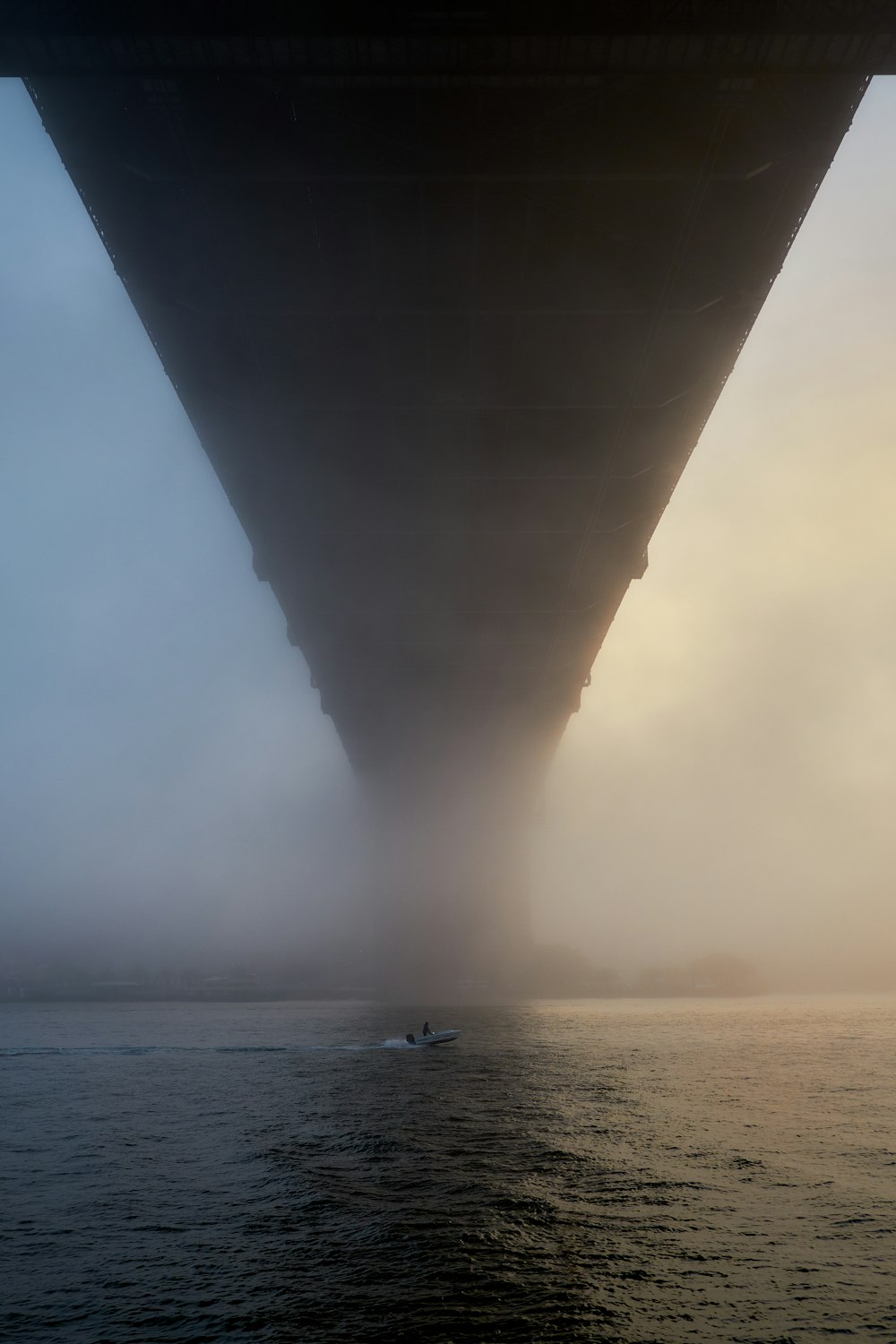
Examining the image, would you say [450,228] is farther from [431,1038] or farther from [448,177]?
[431,1038]

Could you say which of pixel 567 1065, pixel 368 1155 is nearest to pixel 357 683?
pixel 567 1065

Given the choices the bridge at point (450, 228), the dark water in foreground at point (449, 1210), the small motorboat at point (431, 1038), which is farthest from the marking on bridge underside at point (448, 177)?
the small motorboat at point (431, 1038)

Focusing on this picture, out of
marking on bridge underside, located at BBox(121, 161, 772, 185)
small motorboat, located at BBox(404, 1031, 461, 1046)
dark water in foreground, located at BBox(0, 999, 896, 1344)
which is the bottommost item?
dark water in foreground, located at BBox(0, 999, 896, 1344)

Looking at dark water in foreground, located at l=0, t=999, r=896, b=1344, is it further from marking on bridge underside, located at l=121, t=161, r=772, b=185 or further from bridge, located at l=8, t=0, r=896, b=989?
marking on bridge underside, located at l=121, t=161, r=772, b=185

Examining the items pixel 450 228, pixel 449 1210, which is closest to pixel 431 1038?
pixel 449 1210

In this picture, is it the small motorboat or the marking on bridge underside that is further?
the small motorboat

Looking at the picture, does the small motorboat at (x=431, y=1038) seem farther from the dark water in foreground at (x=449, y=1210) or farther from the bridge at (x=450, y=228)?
the bridge at (x=450, y=228)

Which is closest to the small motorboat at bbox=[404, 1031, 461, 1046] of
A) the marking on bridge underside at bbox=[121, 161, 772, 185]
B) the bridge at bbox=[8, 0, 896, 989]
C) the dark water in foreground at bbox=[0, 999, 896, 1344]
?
the dark water in foreground at bbox=[0, 999, 896, 1344]
